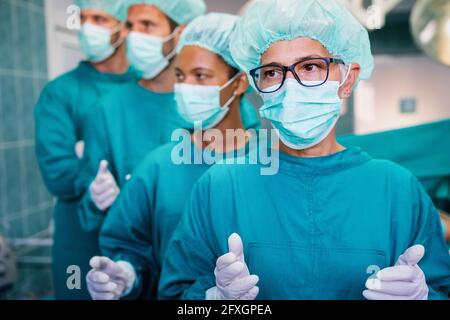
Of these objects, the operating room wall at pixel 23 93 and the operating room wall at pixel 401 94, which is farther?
the operating room wall at pixel 23 93

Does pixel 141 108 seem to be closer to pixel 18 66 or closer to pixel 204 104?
pixel 204 104

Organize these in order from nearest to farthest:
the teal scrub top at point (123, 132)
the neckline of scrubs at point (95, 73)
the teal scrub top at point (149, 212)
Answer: the teal scrub top at point (149, 212) < the teal scrub top at point (123, 132) < the neckline of scrubs at point (95, 73)

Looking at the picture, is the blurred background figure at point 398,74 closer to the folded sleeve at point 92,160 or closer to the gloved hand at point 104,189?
the folded sleeve at point 92,160

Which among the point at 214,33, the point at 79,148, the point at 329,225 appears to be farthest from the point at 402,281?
the point at 79,148

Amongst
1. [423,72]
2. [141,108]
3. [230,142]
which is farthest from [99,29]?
[423,72]

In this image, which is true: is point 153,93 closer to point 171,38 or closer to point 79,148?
point 171,38

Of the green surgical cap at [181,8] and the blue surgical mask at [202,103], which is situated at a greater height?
the green surgical cap at [181,8]

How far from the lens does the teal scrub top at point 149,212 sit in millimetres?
1438

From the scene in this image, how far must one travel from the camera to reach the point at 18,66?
5.65 feet

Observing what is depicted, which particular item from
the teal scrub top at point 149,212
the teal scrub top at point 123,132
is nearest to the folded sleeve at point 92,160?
the teal scrub top at point 123,132

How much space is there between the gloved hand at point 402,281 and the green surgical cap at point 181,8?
910mm

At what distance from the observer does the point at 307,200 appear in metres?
1.22
